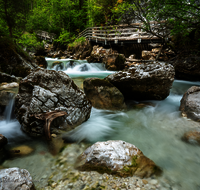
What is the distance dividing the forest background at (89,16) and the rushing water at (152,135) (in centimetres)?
419

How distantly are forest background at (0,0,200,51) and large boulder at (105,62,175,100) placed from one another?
116 inches

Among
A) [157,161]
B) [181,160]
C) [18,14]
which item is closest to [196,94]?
[181,160]

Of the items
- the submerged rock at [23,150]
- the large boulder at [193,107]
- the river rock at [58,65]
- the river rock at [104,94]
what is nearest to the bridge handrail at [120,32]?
the river rock at [58,65]

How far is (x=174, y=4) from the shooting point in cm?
568

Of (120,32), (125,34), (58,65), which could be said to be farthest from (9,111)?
(125,34)

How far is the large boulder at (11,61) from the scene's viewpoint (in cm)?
655

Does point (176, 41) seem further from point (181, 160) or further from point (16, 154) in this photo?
point (16, 154)

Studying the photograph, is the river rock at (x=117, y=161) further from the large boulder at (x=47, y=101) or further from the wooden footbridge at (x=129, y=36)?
the wooden footbridge at (x=129, y=36)

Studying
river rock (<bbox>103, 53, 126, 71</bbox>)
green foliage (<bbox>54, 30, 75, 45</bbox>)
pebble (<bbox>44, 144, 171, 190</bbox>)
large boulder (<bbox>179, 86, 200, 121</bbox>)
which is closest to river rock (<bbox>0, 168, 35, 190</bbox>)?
pebble (<bbox>44, 144, 171, 190</bbox>)

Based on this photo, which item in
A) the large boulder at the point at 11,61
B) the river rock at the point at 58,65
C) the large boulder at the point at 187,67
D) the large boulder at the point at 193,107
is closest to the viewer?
the large boulder at the point at 193,107

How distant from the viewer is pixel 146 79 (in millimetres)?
4938

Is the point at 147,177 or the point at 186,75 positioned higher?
the point at 186,75

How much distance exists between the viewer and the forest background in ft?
20.5

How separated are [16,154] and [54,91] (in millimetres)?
1531
